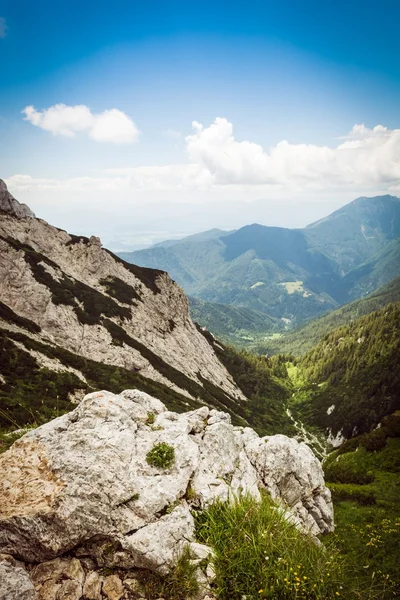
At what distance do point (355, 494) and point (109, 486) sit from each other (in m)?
26.6

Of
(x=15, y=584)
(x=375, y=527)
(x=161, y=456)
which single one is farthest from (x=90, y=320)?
(x=15, y=584)

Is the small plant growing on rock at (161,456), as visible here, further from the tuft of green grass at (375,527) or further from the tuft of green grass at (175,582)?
the tuft of green grass at (375,527)

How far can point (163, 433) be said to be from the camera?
13438 millimetres

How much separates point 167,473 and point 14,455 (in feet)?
17.7

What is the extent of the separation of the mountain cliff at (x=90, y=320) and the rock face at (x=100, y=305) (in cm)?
30

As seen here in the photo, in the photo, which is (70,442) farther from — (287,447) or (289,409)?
(289,409)

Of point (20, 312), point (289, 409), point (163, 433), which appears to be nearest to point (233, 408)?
point (289, 409)

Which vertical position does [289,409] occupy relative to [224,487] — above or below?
below

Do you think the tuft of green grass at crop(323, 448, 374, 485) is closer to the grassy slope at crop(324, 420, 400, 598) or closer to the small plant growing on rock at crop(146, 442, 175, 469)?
the grassy slope at crop(324, 420, 400, 598)

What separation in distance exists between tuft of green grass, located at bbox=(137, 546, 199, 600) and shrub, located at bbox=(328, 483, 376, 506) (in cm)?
2465

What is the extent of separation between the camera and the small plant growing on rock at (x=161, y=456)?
1130cm

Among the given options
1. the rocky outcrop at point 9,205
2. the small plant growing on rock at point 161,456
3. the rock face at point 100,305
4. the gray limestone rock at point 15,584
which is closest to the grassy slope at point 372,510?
the small plant growing on rock at point 161,456

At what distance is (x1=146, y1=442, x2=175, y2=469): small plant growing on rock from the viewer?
11.3 metres

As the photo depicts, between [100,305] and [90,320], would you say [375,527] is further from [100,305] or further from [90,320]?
[100,305]
